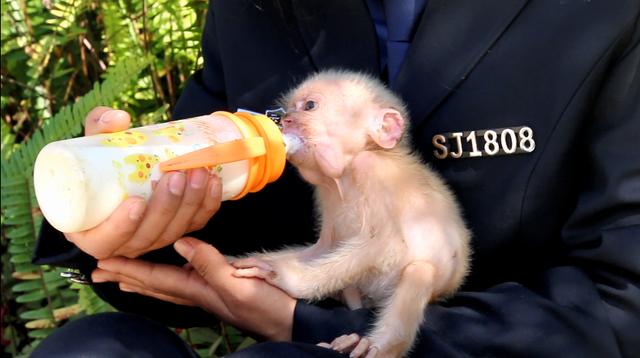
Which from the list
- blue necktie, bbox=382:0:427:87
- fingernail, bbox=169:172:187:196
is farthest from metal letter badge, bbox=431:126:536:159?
fingernail, bbox=169:172:187:196

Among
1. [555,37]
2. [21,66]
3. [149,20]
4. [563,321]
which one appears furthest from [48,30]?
[563,321]

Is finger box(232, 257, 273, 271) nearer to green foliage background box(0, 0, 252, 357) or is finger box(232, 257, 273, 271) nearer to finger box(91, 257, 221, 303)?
finger box(91, 257, 221, 303)

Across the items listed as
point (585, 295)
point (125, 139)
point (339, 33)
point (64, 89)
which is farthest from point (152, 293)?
point (64, 89)

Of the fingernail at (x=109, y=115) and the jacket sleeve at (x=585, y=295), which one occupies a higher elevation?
the fingernail at (x=109, y=115)

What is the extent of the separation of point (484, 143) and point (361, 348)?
589 millimetres

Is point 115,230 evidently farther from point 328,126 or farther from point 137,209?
point 328,126

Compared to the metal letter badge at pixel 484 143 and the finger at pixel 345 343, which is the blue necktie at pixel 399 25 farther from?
the finger at pixel 345 343

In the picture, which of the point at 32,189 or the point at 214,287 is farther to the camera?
the point at 32,189

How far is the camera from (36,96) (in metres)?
3.57

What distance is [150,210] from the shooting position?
1.47 meters

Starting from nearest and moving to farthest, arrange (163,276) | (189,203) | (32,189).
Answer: (189,203), (163,276), (32,189)

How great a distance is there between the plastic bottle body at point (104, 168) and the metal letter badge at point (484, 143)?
54 cm

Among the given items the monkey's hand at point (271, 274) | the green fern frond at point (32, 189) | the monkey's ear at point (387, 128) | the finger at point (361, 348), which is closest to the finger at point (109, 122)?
the monkey's hand at point (271, 274)

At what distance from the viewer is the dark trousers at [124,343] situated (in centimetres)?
146
